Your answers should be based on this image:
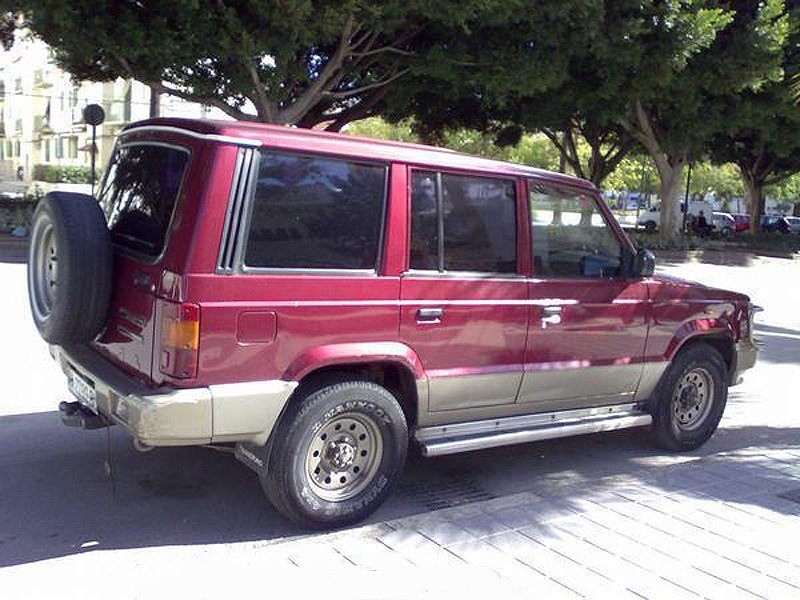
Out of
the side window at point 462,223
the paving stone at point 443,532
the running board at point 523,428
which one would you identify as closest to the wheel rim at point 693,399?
the running board at point 523,428

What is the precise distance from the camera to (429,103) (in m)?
24.0

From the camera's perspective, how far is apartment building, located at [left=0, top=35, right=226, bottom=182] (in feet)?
161

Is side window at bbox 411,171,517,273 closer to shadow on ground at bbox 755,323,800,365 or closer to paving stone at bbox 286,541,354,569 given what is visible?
paving stone at bbox 286,541,354,569

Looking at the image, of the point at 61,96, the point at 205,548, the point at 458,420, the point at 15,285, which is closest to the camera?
the point at 205,548

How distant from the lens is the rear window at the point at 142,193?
3.99 metres

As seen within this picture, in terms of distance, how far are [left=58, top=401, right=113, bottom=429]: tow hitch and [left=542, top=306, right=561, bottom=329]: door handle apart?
2.57 metres

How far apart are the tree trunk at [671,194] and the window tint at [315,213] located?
2525 centimetres

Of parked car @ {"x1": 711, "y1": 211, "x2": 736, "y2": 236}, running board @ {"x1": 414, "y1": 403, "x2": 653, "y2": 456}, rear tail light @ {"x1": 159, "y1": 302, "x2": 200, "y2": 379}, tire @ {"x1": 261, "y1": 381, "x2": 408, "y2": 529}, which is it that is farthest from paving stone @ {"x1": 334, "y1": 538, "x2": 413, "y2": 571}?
parked car @ {"x1": 711, "y1": 211, "x2": 736, "y2": 236}

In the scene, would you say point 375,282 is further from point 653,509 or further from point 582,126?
point 582,126

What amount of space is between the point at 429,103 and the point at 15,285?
14.5 m

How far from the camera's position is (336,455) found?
4230mm

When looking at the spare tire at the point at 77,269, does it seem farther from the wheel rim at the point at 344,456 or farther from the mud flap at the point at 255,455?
the wheel rim at the point at 344,456

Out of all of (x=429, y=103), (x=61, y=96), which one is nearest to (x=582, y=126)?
(x=429, y=103)

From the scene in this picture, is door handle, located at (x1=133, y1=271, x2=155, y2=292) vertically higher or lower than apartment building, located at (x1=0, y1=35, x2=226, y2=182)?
lower
